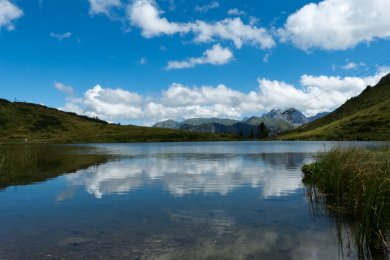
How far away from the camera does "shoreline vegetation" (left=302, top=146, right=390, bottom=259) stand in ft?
50.5

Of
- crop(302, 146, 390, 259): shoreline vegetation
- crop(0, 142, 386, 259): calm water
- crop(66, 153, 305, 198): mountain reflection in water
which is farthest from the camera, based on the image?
crop(66, 153, 305, 198): mountain reflection in water

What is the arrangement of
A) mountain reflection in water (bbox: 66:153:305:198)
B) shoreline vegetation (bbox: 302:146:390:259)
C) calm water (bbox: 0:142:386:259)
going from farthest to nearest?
1. mountain reflection in water (bbox: 66:153:305:198)
2. calm water (bbox: 0:142:386:259)
3. shoreline vegetation (bbox: 302:146:390:259)

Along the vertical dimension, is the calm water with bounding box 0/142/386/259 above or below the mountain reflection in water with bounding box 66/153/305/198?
below

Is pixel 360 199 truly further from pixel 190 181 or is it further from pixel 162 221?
pixel 190 181

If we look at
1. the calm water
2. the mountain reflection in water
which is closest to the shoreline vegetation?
the calm water

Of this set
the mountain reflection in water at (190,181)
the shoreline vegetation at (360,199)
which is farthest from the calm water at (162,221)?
the shoreline vegetation at (360,199)

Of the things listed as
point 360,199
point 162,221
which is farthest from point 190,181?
point 360,199

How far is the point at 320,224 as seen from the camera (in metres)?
21.6

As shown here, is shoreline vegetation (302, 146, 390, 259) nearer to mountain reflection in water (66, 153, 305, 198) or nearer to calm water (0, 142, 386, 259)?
calm water (0, 142, 386, 259)

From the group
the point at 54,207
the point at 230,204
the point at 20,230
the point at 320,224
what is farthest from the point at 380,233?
the point at 54,207

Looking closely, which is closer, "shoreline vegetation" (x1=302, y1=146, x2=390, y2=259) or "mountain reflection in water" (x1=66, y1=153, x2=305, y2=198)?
"shoreline vegetation" (x1=302, y1=146, x2=390, y2=259)

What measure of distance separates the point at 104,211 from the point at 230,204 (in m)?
9.00

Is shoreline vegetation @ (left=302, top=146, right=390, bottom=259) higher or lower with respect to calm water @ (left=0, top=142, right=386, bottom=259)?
higher

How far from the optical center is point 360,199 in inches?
810
